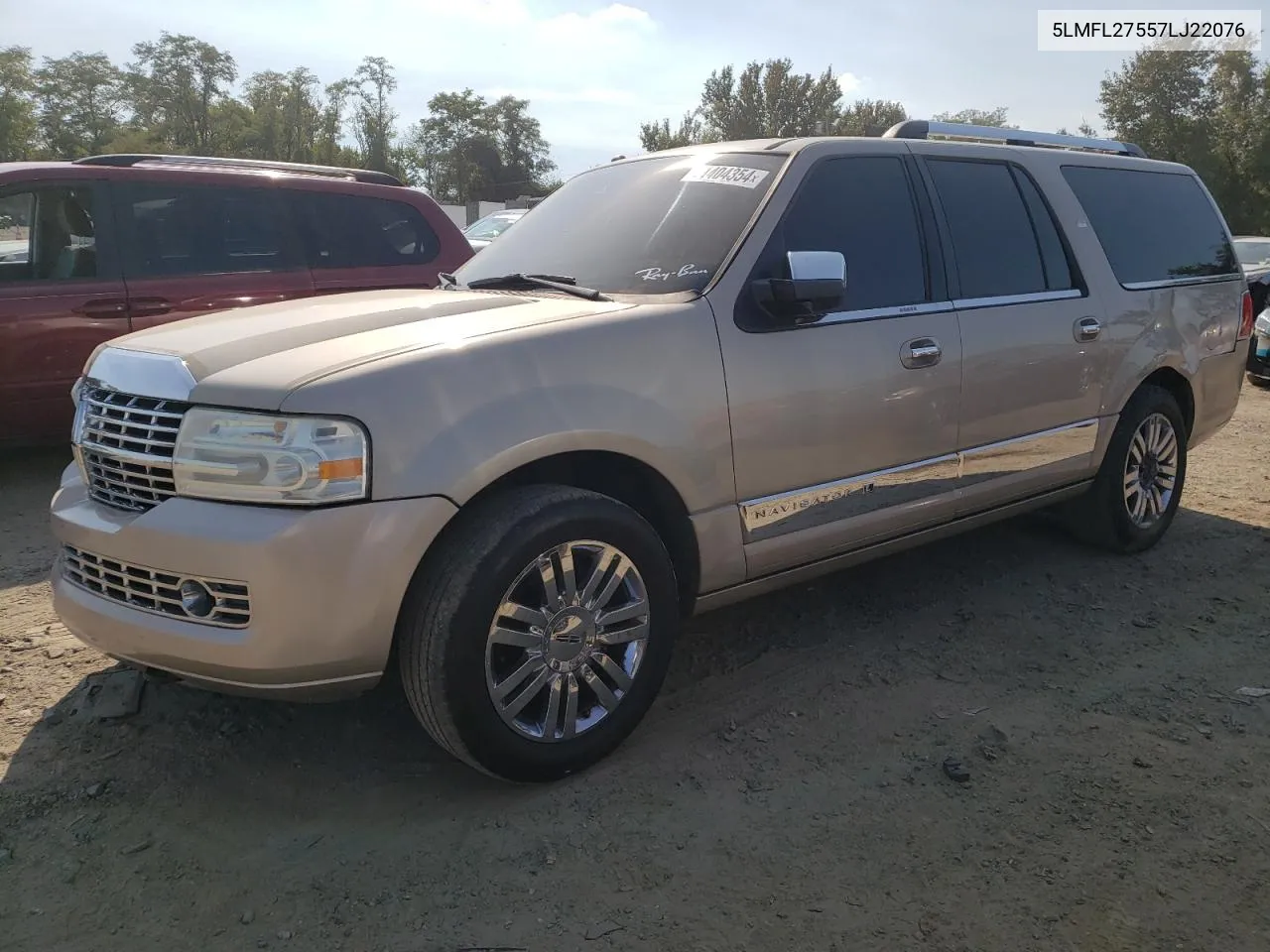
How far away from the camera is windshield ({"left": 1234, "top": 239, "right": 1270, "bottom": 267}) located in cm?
1287

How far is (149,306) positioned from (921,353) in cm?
462

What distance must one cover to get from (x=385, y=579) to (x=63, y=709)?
1.56 meters

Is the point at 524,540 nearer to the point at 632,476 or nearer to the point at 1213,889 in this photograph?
the point at 632,476

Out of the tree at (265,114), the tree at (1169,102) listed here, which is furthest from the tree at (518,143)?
the tree at (1169,102)

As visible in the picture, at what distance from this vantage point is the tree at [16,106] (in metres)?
49.8

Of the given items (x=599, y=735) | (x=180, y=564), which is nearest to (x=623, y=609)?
(x=599, y=735)

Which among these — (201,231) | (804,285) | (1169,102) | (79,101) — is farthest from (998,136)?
(79,101)

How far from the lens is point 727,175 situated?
11.5 feet

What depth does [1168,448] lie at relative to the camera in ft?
16.1

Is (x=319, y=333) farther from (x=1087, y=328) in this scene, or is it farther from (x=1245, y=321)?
(x=1245, y=321)

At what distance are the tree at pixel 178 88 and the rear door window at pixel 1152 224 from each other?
6597 centimetres

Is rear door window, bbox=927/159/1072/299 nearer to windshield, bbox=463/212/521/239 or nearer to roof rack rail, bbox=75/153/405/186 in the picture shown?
roof rack rail, bbox=75/153/405/186

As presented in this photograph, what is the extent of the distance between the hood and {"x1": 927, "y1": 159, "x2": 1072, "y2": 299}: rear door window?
1.64 m

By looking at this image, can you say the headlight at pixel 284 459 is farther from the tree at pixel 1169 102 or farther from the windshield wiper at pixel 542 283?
the tree at pixel 1169 102
